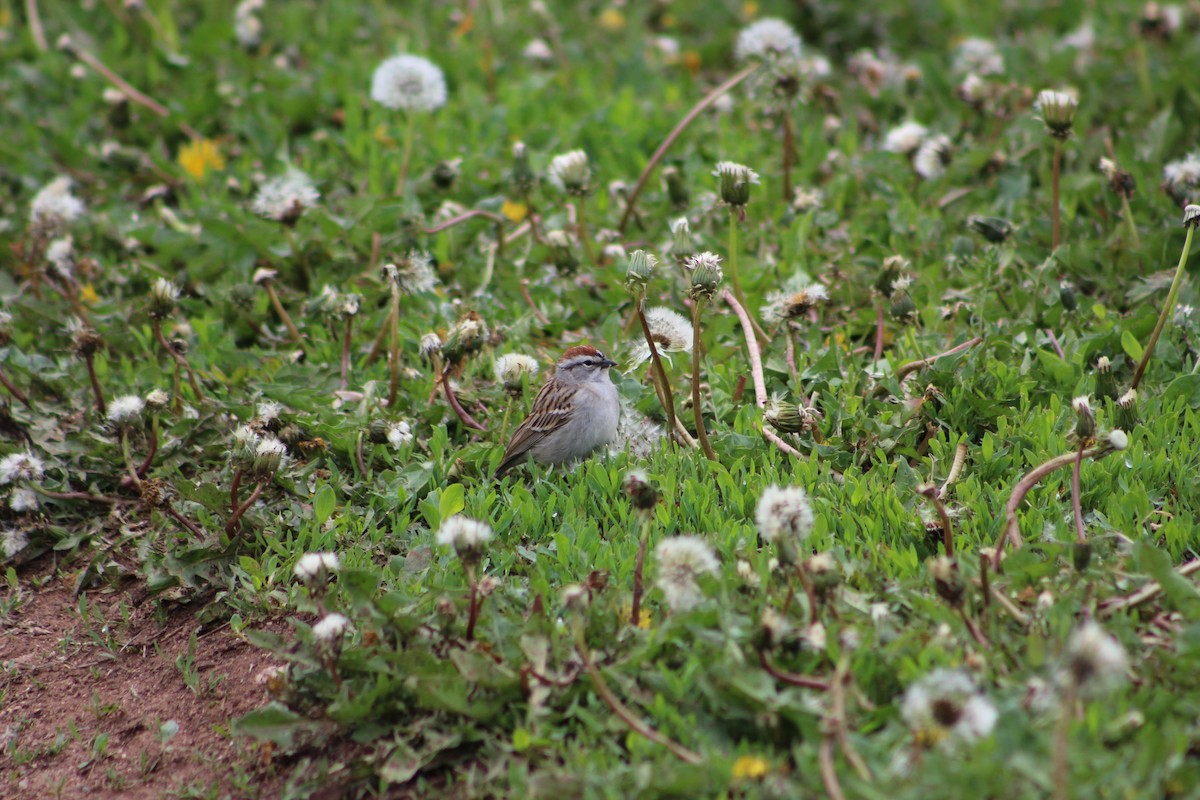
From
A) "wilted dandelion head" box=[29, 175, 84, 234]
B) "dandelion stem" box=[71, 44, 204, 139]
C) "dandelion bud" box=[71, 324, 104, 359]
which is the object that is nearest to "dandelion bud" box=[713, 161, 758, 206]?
"dandelion bud" box=[71, 324, 104, 359]

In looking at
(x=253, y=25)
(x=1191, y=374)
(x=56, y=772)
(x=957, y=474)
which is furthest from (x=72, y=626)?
(x=253, y=25)

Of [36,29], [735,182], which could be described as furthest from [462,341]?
[36,29]

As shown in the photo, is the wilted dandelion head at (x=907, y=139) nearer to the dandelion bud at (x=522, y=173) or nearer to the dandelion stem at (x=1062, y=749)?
the dandelion bud at (x=522, y=173)

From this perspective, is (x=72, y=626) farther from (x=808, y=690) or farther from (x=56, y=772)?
(x=808, y=690)

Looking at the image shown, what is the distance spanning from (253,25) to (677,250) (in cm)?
485

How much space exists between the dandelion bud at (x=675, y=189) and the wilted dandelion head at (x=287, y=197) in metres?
1.90

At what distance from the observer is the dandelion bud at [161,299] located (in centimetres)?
462

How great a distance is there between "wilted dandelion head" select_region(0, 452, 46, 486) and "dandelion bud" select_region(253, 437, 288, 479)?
3.88 feet

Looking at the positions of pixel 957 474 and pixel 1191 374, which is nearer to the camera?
pixel 957 474

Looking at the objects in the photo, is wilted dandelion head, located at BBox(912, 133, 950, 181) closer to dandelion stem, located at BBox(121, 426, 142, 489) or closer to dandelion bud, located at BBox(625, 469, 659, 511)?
dandelion bud, located at BBox(625, 469, 659, 511)

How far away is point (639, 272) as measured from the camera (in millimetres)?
4004

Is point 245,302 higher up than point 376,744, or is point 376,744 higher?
point 245,302

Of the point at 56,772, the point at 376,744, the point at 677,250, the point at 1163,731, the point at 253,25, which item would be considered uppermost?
the point at 253,25

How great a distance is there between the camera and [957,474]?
4176 mm
